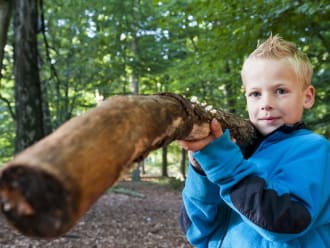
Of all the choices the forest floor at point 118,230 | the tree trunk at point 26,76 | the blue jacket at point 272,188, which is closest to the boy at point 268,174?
the blue jacket at point 272,188

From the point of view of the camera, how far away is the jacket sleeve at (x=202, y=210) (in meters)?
1.85

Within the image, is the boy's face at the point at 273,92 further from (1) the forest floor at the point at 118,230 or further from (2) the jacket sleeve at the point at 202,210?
(1) the forest floor at the point at 118,230

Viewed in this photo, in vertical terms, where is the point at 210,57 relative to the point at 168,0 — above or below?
below

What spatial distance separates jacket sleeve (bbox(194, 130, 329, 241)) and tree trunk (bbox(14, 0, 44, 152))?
586cm

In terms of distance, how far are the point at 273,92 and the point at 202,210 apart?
67 cm

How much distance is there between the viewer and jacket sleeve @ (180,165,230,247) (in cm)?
185

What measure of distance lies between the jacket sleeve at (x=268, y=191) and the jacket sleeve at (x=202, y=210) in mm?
243

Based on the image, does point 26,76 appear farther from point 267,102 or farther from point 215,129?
point 215,129

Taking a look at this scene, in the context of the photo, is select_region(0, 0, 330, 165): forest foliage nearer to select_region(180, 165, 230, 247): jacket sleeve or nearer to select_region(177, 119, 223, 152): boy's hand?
select_region(180, 165, 230, 247): jacket sleeve

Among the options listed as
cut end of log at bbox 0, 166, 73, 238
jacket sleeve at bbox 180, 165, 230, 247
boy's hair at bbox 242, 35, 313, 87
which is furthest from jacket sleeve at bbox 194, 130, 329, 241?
cut end of log at bbox 0, 166, 73, 238

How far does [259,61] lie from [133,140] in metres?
1.01

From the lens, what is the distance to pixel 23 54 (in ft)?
22.7

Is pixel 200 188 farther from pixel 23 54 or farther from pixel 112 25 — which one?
pixel 112 25

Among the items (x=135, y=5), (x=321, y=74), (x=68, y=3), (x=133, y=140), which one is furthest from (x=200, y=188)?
(x=135, y=5)
